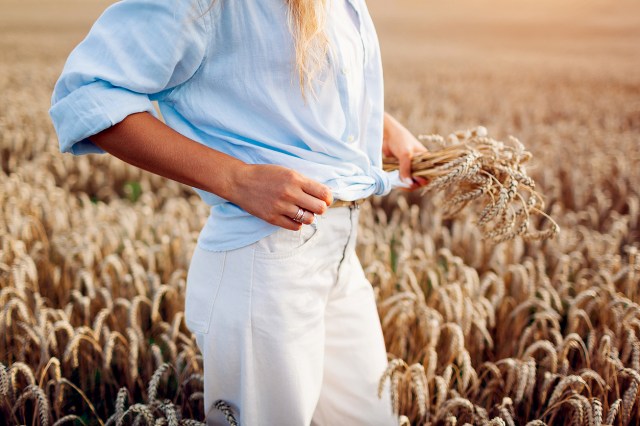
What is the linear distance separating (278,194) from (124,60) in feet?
1.26

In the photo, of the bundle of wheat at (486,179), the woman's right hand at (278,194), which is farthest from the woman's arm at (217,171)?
the bundle of wheat at (486,179)

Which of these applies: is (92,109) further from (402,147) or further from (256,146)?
(402,147)

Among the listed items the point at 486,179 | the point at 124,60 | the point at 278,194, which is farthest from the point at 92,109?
the point at 486,179

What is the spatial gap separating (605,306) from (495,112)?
18.4 ft

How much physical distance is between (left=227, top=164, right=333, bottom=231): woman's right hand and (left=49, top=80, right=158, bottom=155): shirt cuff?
24 centimetres

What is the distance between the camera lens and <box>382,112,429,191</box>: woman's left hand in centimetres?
169

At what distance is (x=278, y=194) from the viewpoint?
45.9 inches

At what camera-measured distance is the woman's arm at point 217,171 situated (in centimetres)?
117

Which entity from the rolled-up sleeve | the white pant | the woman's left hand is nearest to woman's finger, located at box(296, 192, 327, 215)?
the white pant

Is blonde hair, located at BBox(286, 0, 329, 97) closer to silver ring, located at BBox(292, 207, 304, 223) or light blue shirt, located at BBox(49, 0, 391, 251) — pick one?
light blue shirt, located at BBox(49, 0, 391, 251)

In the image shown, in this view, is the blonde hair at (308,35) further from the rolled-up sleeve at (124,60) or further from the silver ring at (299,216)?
the silver ring at (299,216)

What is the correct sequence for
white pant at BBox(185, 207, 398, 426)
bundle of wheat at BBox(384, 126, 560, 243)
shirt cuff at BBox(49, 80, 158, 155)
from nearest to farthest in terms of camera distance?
shirt cuff at BBox(49, 80, 158, 155) < white pant at BBox(185, 207, 398, 426) < bundle of wheat at BBox(384, 126, 560, 243)

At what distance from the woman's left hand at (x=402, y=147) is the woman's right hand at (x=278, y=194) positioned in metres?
0.54

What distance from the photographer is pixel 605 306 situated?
2.46 meters
